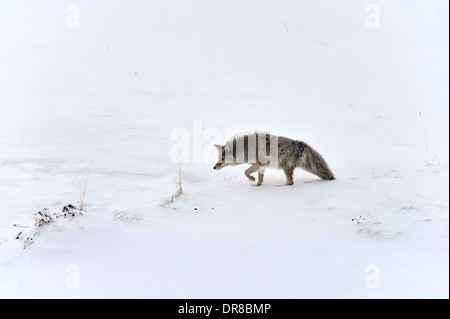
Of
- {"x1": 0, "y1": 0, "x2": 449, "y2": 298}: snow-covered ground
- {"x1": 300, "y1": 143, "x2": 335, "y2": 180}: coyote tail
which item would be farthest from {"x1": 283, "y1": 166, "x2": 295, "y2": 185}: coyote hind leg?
{"x1": 0, "y1": 0, "x2": 449, "y2": 298}: snow-covered ground

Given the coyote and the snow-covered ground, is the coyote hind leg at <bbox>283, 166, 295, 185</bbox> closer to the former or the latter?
the coyote

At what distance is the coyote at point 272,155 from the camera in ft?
26.1

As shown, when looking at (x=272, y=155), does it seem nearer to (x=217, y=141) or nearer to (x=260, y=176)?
(x=260, y=176)

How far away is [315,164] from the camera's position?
795 cm

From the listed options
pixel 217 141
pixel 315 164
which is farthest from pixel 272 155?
pixel 217 141

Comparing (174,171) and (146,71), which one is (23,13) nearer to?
(146,71)

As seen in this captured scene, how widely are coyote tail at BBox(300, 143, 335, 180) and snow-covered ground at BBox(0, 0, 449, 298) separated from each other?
0.18 metres

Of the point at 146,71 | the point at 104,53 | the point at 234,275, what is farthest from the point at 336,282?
the point at 104,53

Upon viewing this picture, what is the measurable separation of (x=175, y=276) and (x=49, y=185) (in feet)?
13.0

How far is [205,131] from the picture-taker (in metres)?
11.6

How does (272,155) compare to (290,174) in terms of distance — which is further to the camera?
(272,155)

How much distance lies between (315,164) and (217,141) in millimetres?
3554
